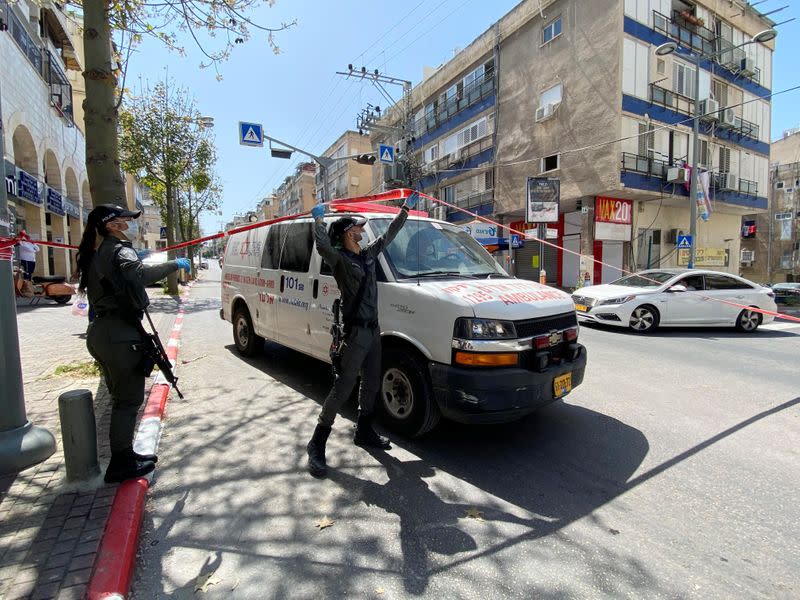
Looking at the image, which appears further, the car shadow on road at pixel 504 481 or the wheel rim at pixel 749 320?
the wheel rim at pixel 749 320

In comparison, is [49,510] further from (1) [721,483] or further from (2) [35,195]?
(2) [35,195]

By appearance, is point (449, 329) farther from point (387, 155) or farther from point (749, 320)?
point (387, 155)

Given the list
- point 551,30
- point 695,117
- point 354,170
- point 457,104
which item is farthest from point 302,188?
point 695,117

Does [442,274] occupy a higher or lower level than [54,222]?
lower

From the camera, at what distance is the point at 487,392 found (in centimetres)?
345

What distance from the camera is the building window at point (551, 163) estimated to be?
2150cm

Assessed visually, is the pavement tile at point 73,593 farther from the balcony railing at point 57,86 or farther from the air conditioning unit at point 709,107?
the air conditioning unit at point 709,107

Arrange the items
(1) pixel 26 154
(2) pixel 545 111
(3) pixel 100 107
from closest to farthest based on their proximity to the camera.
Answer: (3) pixel 100 107 → (1) pixel 26 154 → (2) pixel 545 111

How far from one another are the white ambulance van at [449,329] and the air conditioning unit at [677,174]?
1888cm

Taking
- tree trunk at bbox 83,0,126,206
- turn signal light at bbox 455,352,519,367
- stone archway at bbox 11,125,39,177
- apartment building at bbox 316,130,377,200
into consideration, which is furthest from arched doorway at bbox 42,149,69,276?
apartment building at bbox 316,130,377,200

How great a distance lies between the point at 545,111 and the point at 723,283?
14194 millimetres

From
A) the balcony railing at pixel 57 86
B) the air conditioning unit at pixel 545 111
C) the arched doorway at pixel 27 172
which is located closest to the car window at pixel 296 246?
the arched doorway at pixel 27 172

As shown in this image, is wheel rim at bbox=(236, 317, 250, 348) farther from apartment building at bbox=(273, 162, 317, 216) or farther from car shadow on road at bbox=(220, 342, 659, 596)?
apartment building at bbox=(273, 162, 317, 216)

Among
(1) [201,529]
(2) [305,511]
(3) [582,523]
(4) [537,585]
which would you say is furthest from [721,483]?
(1) [201,529]
